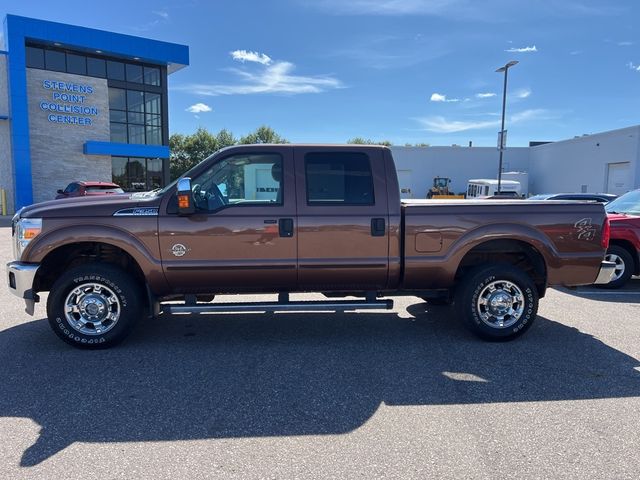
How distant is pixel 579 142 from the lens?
32938mm

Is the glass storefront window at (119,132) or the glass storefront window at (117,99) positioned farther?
the glass storefront window at (119,132)

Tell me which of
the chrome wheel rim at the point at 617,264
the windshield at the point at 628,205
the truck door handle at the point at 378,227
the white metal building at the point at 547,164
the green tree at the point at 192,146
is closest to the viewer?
the truck door handle at the point at 378,227

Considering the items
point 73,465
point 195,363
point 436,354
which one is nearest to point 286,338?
point 195,363

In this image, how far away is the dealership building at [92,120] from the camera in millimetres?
24938

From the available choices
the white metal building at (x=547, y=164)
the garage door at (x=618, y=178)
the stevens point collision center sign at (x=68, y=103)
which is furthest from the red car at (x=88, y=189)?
the garage door at (x=618, y=178)

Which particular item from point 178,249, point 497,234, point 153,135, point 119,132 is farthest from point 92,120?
point 497,234

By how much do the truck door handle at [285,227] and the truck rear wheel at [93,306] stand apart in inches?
64.0

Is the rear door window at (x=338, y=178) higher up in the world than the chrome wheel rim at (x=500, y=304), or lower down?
higher up

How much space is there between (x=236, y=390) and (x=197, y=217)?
70.7 inches

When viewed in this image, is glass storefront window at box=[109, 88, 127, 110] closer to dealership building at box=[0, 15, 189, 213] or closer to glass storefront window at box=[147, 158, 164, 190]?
dealership building at box=[0, 15, 189, 213]

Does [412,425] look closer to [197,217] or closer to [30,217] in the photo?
[197,217]

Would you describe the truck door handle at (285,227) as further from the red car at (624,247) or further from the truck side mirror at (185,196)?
the red car at (624,247)

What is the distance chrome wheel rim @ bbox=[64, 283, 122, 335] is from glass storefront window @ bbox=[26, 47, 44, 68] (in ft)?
86.2

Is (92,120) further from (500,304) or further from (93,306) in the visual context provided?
(500,304)
